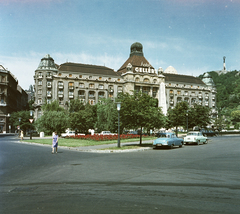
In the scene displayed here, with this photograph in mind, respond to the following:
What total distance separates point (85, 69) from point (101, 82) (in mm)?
7553

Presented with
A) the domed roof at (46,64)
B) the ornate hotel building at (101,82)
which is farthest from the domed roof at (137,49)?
the domed roof at (46,64)

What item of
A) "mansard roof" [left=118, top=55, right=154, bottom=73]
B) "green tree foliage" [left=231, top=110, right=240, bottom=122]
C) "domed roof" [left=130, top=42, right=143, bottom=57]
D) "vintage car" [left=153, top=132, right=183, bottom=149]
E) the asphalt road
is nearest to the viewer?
the asphalt road

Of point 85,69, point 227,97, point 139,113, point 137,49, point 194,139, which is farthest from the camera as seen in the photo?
point 227,97

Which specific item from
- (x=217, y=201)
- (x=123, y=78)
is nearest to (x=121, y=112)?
(x=217, y=201)

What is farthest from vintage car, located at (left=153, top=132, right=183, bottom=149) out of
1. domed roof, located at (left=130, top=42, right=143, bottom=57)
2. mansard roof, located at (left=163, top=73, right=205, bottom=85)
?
mansard roof, located at (left=163, top=73, right=205, bottom=85)

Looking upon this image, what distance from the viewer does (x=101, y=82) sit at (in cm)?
9200

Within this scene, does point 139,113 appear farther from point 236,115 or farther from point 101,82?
point 236,115

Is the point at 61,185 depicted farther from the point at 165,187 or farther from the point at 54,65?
the point at 54,65

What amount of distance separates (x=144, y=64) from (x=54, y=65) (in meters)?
35.2

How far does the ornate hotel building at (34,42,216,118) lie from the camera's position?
283 feet

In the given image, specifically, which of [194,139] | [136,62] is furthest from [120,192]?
[136,62]

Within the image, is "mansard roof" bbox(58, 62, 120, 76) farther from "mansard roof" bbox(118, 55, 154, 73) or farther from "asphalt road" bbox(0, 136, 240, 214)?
"asphalt road" bbox(0, 136, 240, 214)

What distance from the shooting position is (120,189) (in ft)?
24.2

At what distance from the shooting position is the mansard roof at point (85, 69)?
291 ft
